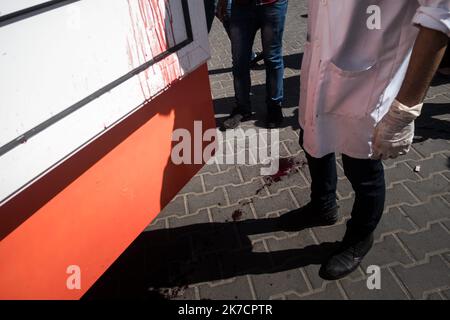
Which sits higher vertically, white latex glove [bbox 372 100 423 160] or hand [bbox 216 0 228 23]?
hand [bbox 216 0 228 23]

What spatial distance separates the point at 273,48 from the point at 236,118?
0.80m

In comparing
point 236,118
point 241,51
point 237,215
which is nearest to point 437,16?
point 237,215

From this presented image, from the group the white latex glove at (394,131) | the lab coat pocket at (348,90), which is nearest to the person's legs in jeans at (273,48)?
the lab coat pocket at (348,90)

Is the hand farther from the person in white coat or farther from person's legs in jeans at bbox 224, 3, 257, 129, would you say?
the person in white coat

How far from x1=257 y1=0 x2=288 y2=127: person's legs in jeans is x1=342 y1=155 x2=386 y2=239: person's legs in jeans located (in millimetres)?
1622

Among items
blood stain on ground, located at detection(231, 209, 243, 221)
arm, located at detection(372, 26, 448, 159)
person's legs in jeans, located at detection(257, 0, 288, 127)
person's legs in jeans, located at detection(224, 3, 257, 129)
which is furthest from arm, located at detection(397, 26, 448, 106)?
person's legs in jeans, located at detection(224, 3, 257, 129)

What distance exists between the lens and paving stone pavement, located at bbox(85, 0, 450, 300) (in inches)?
77.6

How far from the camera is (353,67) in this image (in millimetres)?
1485

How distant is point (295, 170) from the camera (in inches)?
111

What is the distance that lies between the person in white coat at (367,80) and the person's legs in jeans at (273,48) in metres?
1.25

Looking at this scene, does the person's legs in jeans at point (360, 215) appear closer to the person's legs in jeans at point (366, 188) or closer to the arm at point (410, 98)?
the person's legs in jeans at point (366, 188)

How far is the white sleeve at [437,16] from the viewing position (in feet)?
3.60

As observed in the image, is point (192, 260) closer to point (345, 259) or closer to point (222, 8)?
point (345, 259)

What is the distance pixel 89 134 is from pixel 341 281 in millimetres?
1633
